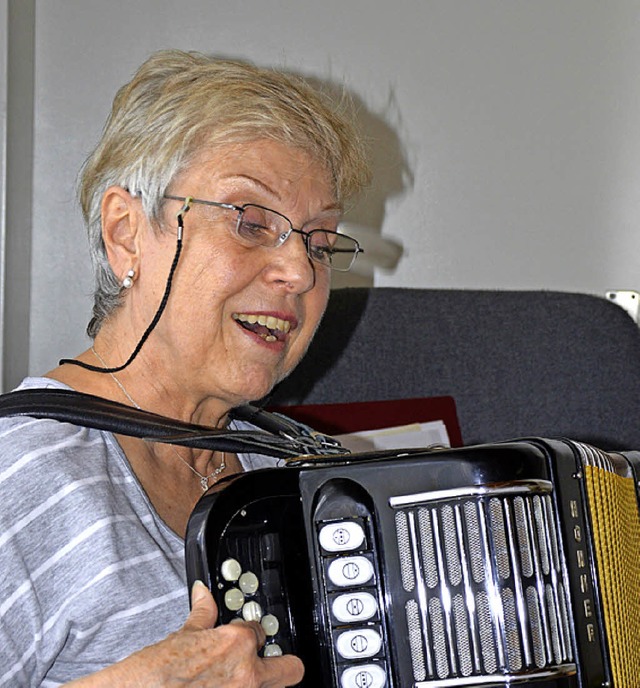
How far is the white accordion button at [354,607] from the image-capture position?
0.88 metres

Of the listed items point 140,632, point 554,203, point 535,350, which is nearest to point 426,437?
point 535,350

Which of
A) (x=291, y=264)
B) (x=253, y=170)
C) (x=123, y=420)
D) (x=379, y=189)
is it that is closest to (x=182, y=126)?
(x=253, y=170)

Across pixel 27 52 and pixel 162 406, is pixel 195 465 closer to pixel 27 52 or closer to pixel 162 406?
pixel 162 406

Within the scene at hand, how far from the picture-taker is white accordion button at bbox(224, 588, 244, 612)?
2.84 feet

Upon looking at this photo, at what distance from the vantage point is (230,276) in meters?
1.11

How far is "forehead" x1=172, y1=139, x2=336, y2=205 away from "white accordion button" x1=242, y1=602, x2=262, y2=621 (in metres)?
0.45

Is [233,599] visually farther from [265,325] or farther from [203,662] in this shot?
[265,325]

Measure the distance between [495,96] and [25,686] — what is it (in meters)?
1.55

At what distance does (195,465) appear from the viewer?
3.97 feet

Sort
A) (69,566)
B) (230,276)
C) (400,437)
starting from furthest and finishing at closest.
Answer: (400,437), (230,276), (69,566)

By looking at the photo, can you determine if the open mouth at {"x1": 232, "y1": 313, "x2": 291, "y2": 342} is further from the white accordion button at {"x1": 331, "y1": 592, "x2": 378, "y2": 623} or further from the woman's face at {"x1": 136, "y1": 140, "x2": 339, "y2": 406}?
the white accordion button at {"x1": 331, "y1": 592, "x2": 378, "y2": 623}

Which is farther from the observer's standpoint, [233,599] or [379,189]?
[379,189]

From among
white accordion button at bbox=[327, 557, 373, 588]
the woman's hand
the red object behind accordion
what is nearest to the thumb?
the woman's hand

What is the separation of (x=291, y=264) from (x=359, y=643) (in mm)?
440
